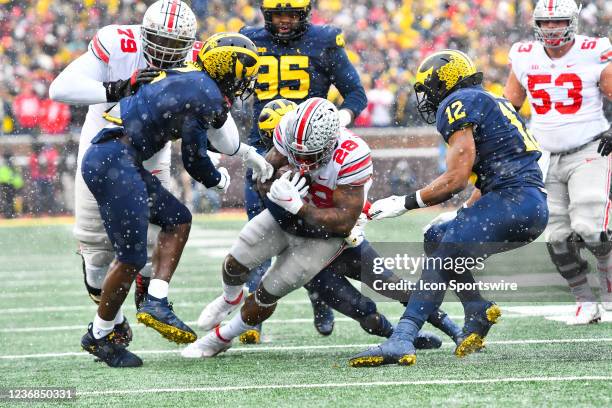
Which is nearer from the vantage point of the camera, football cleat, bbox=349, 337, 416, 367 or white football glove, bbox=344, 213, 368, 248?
football cleat, bbox=349, 337, 416, 367

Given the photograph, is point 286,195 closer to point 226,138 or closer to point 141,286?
point 226,138

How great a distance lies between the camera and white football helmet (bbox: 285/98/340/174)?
195 inches

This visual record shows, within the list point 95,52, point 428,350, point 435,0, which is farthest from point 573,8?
point 435,0

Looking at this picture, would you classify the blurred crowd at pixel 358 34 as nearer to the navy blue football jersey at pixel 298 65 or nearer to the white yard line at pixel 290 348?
the navy blue football jersey at pixel 298 65

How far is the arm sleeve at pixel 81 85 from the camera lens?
5371 mm

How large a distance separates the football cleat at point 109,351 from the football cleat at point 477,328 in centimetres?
159

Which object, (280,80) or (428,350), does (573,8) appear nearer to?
(280,80)

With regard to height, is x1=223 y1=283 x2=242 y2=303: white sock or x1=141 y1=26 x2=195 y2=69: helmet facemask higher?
x1=141 y1=26 x2=195 y2=69: helmet facemask

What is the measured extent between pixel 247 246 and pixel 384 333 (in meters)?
0.85

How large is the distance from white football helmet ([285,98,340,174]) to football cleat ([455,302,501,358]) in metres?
1.05

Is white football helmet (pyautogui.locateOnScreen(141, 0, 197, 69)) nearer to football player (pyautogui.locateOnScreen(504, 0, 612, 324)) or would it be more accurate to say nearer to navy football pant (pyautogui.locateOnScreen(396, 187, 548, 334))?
navy football pant (pyautogui.locateOnScreen(396, 187, 548, 334))

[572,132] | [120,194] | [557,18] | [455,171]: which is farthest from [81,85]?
[572,132]

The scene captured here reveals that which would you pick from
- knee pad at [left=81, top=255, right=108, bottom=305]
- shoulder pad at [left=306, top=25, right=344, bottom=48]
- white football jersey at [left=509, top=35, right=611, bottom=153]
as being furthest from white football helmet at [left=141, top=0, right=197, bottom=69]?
white football jersey at [left=509, top=35, right=611, bottom=153]

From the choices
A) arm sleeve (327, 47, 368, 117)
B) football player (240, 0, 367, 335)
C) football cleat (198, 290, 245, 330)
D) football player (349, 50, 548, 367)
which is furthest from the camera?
arm sleeve (327, 47, 368, 117)
